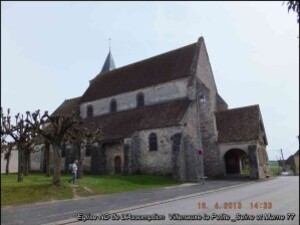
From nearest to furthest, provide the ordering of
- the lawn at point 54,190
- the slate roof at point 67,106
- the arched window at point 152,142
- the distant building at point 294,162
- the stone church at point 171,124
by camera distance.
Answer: the lawn at point 54,190 → the stone church at point 171,124 → the arched window at point 152,142 → the slate roof at point 67,106 → the distant building at point 294,162

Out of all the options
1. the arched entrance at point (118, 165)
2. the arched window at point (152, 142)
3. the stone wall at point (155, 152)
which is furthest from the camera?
the arched entrance at point (118, 165)

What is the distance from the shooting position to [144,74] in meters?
39.5

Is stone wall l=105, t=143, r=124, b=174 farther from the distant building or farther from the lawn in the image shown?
the distant building

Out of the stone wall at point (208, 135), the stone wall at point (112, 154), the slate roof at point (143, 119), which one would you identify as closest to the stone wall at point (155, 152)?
the slate roof at point (143, 119)

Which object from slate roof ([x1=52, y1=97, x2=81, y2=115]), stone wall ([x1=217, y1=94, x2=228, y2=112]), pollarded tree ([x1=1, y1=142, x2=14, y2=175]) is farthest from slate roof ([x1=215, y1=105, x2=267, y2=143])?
pollarded tree ([x1=1, y1=142, x2=14, y2=175])

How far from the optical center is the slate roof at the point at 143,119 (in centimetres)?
3078

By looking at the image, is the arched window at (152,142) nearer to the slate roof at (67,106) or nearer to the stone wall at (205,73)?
the stone wall at (205,73)

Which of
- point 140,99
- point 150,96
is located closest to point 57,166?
point 150,96

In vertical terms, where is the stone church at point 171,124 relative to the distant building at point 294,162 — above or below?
above

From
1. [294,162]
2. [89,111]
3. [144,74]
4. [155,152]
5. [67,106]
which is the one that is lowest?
[294,162]

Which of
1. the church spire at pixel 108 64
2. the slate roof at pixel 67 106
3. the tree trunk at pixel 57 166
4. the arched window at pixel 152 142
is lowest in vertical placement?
the tree trunk at pixel 57 166

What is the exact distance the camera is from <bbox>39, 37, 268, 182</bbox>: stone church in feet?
97.8

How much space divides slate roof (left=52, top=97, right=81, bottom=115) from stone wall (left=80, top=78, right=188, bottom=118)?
4773 millimetres

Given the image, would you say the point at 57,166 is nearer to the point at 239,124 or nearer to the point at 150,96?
the point at 150,96
